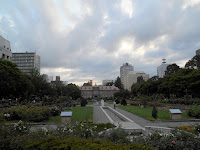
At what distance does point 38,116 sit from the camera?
13.3 metres

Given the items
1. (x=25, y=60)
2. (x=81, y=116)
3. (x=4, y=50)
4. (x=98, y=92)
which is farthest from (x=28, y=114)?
(x=98, y=92)

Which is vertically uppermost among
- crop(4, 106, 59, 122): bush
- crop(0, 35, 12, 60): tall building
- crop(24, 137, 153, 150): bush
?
crop(0, 35, 12, 60): tall building

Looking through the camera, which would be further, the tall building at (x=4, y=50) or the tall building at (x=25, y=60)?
the tall building at (x=25, y=60)

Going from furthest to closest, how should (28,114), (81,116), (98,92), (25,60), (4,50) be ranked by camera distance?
(98,92)
(25,60)
(4,50)
(81,116)
(28,114)

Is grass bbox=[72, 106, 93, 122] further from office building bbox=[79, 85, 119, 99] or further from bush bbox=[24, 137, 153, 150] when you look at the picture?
office building bbox=[79, 85, 119, 99]

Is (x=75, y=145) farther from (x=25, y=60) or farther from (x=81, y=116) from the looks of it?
(x=25, y=60)

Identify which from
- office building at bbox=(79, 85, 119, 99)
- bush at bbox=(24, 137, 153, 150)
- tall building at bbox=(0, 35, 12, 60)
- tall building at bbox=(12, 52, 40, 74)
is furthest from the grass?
tall building at bbox=(12, 52, 40, 74)

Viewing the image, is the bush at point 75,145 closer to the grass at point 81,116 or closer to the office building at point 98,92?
the grass at point 81,116

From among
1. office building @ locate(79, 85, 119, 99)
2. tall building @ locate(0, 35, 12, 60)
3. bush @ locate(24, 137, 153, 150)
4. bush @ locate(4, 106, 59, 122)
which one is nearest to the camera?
bush @ locate(24, 137, 153, 150)

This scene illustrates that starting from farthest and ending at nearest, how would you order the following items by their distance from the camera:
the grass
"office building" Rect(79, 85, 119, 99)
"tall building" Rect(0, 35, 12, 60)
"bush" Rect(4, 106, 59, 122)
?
1. "office building" Rect(79, 85, 119, 99)
2. "tall building" Rect(0, 35, 12, 60)
3. the grass
4. "bush" Rect(4, 106, 59, 122)

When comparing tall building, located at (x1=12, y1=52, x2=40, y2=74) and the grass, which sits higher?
tall building, located at (x1=12, y1=52, x2=40, y2=74)

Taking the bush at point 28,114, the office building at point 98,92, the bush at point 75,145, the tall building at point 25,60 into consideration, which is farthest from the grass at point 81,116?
the tall building at point 25,60

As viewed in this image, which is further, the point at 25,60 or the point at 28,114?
the point at 25,60

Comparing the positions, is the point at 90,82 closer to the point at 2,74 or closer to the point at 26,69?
the point at 26,69
